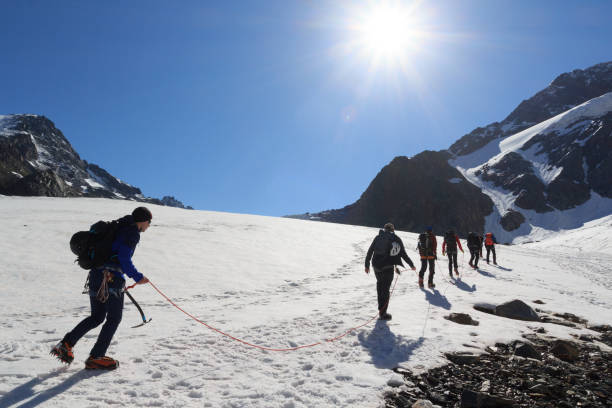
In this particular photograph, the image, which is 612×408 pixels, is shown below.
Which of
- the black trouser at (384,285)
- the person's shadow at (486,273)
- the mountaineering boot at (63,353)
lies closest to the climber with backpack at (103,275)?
the mountaineering boot at (63,353)

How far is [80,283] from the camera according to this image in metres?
10.4

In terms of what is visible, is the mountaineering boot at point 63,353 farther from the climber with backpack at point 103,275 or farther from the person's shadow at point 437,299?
the person's shadow at point 437,299

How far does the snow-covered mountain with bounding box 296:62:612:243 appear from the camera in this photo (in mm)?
109562

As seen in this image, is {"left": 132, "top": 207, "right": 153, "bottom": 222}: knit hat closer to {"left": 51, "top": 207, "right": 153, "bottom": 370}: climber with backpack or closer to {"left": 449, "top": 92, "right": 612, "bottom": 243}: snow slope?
{"left": 51, "top": 207, "right": 153, "bottom": 370}: climber with backpack

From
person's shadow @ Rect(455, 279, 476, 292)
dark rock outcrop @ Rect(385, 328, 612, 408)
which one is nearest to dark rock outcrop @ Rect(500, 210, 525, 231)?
person's shadow @ Rect(455, 279, 476, 292)

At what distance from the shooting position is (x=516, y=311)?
8.48m

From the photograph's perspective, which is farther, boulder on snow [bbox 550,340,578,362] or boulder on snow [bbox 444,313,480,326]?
boulder on snow [bbox 444,313,480,326]

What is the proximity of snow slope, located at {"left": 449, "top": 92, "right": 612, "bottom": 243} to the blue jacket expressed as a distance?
122275 mm

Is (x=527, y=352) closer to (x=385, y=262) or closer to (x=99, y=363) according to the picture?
(x=385, y=262)

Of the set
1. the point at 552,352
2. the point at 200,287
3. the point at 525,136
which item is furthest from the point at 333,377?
the point at 525,136

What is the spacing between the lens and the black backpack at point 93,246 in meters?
4.25

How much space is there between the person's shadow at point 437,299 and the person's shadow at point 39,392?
9.02 metres

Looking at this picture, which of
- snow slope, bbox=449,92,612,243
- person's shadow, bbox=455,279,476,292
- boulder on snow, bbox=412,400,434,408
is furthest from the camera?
snow slope, bbox=449,92,612,243

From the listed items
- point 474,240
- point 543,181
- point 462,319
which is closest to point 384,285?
point 462,319
